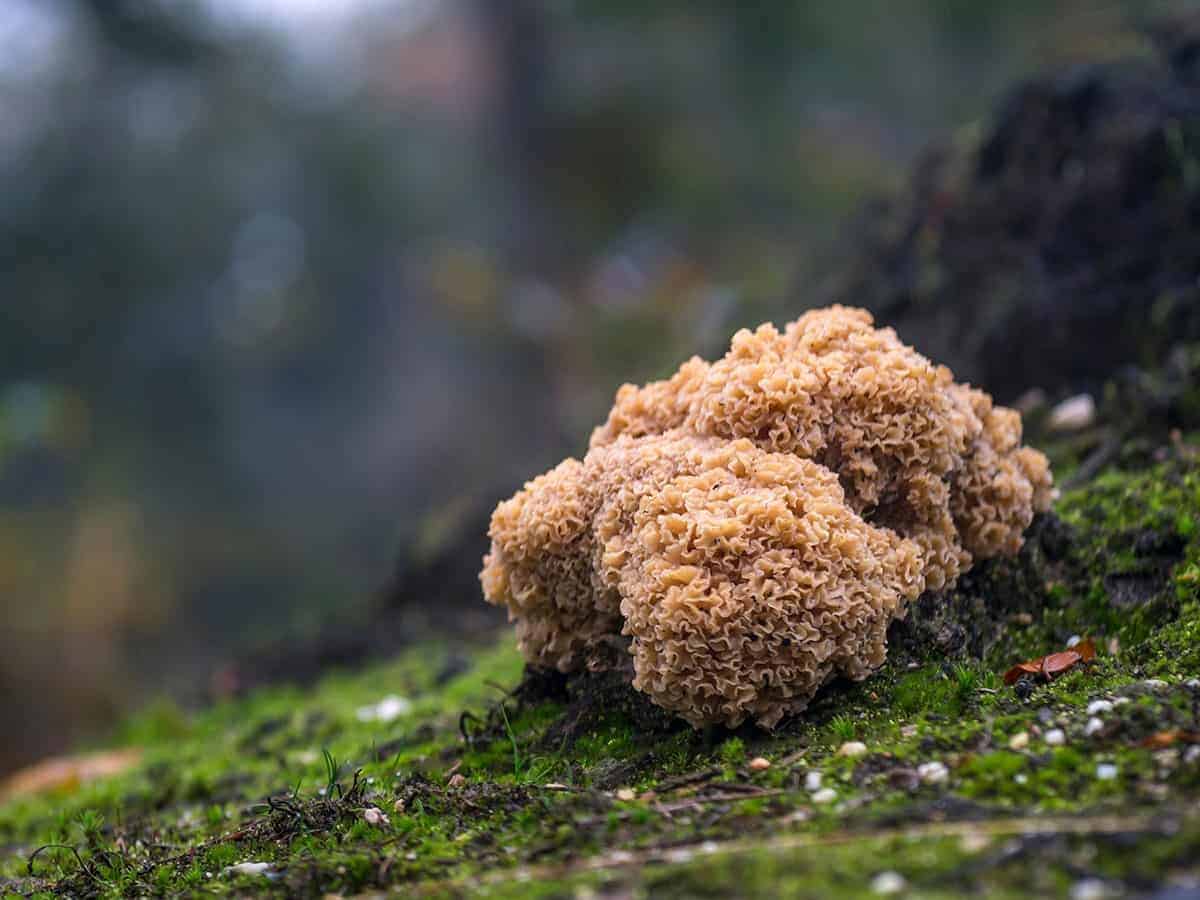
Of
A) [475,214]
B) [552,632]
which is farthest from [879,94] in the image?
[552,632]

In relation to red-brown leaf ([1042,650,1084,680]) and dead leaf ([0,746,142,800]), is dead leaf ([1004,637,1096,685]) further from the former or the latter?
dead leaf ([0,746,142,800])

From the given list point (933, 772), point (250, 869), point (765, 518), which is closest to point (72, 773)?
point (250, 869)

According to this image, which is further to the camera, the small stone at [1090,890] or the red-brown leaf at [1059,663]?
the red-brown leaf at [1059,663]

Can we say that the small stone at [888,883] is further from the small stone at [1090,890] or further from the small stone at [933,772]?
the small stone at [933,772]

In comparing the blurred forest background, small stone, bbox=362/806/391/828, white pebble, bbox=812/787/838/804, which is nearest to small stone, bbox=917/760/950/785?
white pebble, bbox=812/787/838/804

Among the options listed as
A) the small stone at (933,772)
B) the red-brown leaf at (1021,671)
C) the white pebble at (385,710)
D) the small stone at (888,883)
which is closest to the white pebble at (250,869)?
the small stone at (888,883)

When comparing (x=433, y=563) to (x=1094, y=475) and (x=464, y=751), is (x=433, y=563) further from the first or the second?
(x=1094, y=475)
